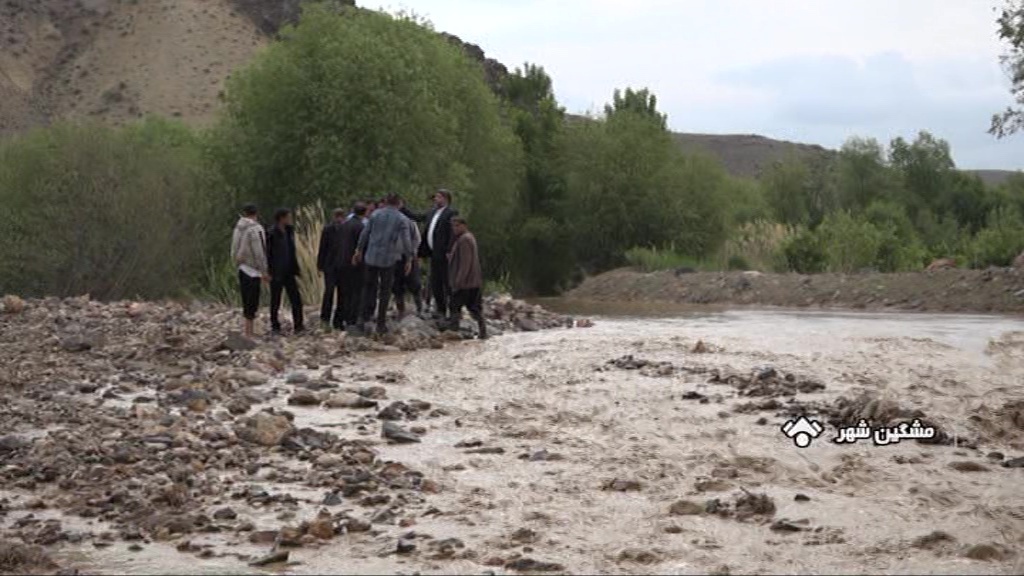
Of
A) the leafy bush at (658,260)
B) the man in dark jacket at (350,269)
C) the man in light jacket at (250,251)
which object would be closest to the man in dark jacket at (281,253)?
the man in light jacket at (250,251)

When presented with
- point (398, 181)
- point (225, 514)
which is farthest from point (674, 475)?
point (398, 181)

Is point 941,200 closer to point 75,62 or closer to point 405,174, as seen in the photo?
point 405,174

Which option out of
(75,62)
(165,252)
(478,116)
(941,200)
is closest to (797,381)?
(165,252)

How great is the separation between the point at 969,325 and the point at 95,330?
14.8 m

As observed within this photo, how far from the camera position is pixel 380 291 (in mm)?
17875

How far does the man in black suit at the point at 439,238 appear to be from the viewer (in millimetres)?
18562

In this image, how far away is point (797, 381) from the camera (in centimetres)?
1351

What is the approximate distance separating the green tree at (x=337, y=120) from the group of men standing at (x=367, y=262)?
52.9ft

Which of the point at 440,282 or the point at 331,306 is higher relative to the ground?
the point at 440,282

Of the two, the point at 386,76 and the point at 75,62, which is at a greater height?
the point at 75,62

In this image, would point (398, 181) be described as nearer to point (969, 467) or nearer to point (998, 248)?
point (998, 248)

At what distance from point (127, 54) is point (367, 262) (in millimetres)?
69006

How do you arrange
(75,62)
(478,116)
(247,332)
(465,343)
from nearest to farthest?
(247,332) < (465,343) < (478,116) < (75,62)

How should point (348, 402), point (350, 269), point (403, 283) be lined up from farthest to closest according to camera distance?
point (403, 283) < point (350, 269) < point (348, 402)
